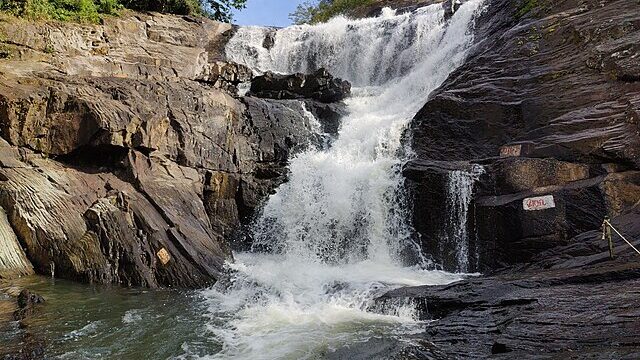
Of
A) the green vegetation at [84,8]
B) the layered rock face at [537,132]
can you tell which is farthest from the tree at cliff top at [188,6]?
the layered rock face at [537,132]

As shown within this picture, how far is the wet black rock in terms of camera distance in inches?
794

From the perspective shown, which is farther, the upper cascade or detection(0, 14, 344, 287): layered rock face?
the upper cascade

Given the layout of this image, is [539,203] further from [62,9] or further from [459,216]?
[62,9]

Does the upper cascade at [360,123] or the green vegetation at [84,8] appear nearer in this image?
the upper cascade at [360,123]

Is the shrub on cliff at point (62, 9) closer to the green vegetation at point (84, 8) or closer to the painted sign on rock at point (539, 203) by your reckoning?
the green vegetation at point (84, 8)

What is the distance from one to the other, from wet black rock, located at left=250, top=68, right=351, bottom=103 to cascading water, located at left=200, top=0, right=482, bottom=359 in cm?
71

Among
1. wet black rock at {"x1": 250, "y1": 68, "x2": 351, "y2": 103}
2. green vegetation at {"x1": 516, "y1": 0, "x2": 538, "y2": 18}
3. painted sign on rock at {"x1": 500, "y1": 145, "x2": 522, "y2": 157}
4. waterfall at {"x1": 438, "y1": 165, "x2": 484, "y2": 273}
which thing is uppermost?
green vegetation at {"x1": 516, "y1": 0, "x2": 538, "y2": 18}

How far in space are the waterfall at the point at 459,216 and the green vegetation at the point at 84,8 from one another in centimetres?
1535

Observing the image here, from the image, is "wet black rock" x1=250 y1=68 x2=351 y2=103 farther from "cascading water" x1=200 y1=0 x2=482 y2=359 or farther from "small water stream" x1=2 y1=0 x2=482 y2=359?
"small water stream" x1=2 y1=0 x2=482 y2=359

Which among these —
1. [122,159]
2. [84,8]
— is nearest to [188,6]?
[84,8]

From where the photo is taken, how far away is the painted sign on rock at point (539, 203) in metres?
11.7

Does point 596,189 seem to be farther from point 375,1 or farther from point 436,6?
point 375,1

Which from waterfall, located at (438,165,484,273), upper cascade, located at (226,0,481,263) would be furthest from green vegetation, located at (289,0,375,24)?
waterfall, located at (438,165,484,273)

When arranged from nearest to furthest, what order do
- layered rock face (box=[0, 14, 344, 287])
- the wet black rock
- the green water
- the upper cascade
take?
the green water, layered rock face (box=[0, 14, 344, 287]), the upper cascade, the wet black rock
